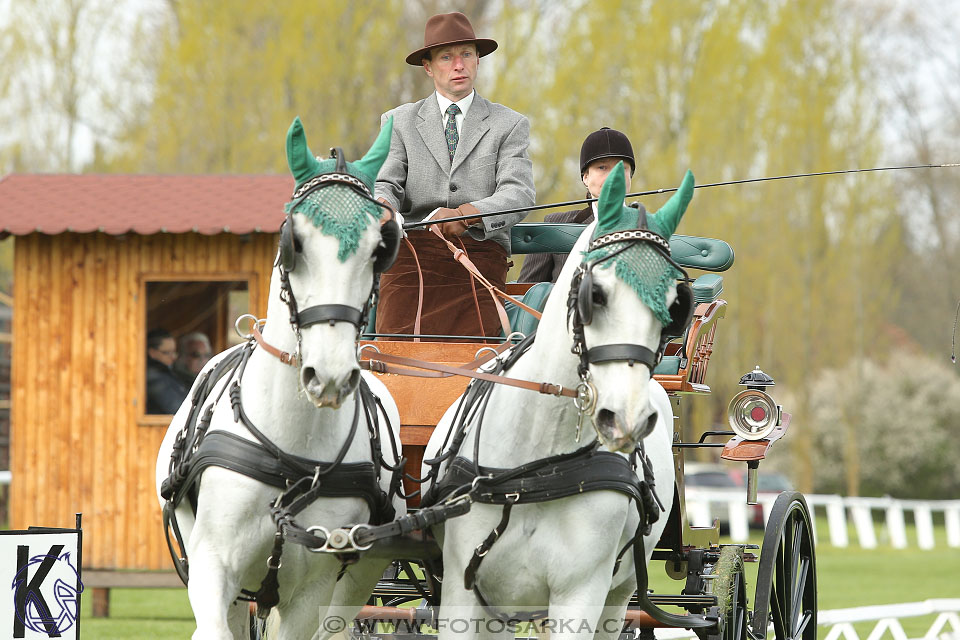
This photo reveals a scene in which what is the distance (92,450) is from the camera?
423 inches

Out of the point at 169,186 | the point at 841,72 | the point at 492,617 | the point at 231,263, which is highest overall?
the point at 841,72

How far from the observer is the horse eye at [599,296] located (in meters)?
3.63

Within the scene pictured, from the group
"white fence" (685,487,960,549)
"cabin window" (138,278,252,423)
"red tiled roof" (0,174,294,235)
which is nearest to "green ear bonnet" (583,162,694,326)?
"red tiled roof" (0,174,294,235)

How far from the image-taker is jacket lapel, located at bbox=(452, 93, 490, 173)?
5.48 metres

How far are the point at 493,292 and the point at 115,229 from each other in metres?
6.35

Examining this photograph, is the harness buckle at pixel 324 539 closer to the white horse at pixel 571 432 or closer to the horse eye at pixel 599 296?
the white horse at pixel 571 432

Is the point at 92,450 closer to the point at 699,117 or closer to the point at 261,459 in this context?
the point at 261,459

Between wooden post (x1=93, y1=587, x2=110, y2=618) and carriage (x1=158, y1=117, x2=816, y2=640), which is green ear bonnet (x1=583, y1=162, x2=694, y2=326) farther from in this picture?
wooden post (x1=93, y1=587, x2=110, y2=618)

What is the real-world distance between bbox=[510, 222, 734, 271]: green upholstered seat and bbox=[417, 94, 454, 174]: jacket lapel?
44 cm

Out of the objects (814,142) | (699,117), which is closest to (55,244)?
(699,117)

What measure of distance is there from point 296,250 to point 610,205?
934 mm

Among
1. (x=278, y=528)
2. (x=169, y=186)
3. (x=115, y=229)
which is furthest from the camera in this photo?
(x=169, y=186)

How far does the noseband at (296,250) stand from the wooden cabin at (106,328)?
6914 millimetres

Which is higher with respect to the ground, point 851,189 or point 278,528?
point 851,189
